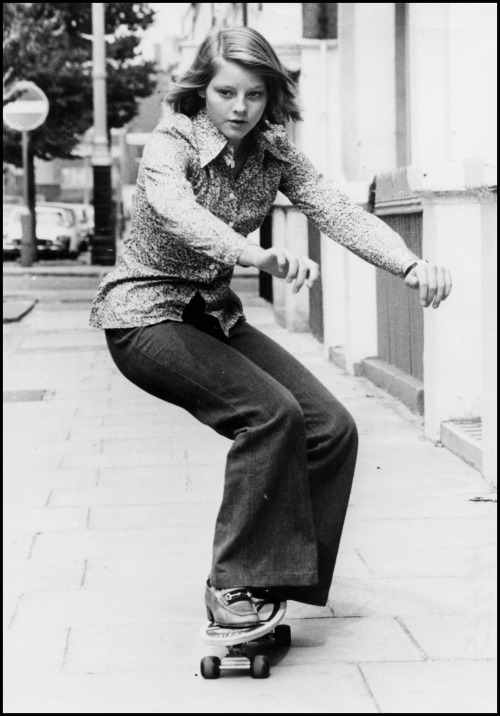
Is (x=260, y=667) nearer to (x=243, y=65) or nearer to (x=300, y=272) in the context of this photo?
(x=300, y=272)

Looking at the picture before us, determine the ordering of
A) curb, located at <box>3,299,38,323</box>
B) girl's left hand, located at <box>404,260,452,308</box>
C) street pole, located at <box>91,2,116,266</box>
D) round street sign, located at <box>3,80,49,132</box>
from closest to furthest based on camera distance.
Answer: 1. girl's left hand, located at <box>404,260,452,308</box>
2. curb, located at <box>3,299,38,323</box>
3. round street sign, located at <box>3,80,49,132</box>
4. street pole, located at <box>91,2,116,266</box>

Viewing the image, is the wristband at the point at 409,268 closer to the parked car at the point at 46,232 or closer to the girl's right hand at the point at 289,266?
the girl's right hand at the point at 289,266

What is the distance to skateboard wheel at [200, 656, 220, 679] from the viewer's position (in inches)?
144

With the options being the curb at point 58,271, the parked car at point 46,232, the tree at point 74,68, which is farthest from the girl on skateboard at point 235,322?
the tree at point 74,68

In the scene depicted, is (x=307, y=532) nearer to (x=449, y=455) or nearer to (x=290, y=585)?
(x=290, y=585)

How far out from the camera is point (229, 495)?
3641 mm

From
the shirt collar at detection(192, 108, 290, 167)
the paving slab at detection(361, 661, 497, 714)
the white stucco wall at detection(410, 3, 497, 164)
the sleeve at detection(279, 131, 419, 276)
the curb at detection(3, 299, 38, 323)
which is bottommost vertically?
the paving slab at detection(361, 661, 497, 714)

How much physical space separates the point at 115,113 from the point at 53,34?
10.8 ft

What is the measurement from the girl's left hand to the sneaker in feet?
3.24

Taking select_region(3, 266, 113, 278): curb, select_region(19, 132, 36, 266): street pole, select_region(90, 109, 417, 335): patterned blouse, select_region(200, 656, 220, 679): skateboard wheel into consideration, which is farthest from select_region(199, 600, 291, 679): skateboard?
select_region(19, 132, 36, 266): street pole

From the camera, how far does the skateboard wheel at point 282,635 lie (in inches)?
154

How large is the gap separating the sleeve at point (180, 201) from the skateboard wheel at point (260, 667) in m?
1.15

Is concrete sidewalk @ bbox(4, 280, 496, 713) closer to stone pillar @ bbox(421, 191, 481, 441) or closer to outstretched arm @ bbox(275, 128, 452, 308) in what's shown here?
stone pillar @ bbox(421, 191, 481, 441)

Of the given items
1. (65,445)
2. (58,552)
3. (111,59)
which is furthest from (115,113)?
(58,552)
